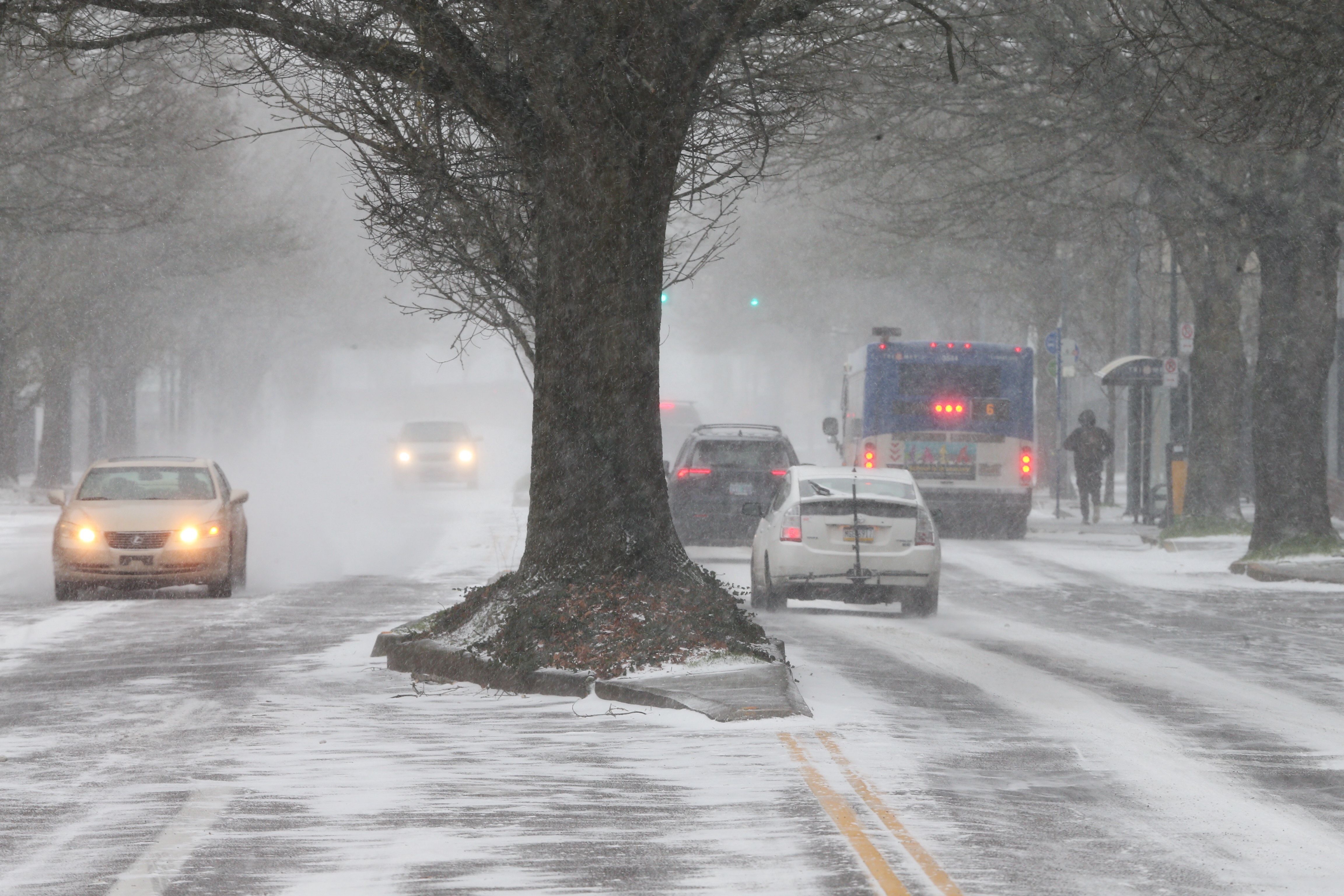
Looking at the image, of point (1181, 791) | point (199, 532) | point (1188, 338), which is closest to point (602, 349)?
point (1181, 791)

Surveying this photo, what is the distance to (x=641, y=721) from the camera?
10398 millimetres

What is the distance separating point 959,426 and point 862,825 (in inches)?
856

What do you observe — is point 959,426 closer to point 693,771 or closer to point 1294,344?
point 1294,344

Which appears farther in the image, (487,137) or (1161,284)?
(1161,284)

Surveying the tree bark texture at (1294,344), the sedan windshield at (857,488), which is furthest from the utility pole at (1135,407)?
the sedan windshield at (857,488)

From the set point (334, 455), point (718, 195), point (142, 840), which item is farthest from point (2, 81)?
point (334, 455)

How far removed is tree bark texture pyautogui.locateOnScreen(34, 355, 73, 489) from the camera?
40594mm

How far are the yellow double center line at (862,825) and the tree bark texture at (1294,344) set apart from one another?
568 inches

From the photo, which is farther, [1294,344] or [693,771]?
[1294,344]

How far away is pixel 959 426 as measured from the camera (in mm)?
28875

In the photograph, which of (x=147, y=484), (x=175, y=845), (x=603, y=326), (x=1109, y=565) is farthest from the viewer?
(x=1109, y=565)

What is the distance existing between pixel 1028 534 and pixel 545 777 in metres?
22.7

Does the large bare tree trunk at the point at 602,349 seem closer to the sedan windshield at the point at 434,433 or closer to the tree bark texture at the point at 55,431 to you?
the tree bark texture at the point at 55,431

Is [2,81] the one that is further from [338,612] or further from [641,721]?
[641,721]
